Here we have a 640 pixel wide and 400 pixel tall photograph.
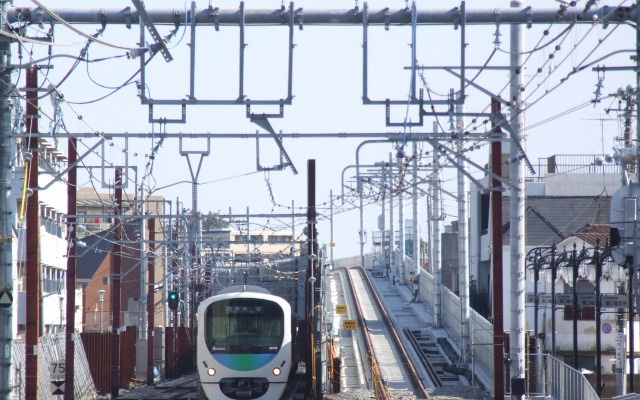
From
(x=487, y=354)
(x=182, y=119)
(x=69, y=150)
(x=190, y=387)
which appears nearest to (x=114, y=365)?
(x=190, y=387)

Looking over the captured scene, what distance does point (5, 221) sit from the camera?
14305 mm

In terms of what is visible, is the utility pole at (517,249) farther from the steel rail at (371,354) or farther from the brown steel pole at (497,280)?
the steel rail at (371,354)

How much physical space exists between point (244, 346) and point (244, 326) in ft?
1.70

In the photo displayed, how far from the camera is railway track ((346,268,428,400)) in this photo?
29.7 m

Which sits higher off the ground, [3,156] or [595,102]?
[595,102]

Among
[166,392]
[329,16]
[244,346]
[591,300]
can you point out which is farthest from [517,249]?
[166,392]

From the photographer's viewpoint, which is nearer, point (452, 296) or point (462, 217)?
point (462, 217)

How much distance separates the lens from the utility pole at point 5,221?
1409 centimetres

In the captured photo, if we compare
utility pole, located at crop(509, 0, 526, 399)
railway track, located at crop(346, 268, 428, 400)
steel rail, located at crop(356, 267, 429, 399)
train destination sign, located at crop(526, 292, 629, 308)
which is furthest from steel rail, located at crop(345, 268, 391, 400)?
train destination sign, located at crop(526, 292, 629, 308)

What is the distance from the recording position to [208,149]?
19.9 m

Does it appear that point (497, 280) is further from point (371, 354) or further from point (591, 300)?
point (371, 354)

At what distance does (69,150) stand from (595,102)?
12.5 meters

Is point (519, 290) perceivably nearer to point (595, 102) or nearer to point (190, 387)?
point (595, 102)

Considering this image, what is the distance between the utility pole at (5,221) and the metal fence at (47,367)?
786 cm
